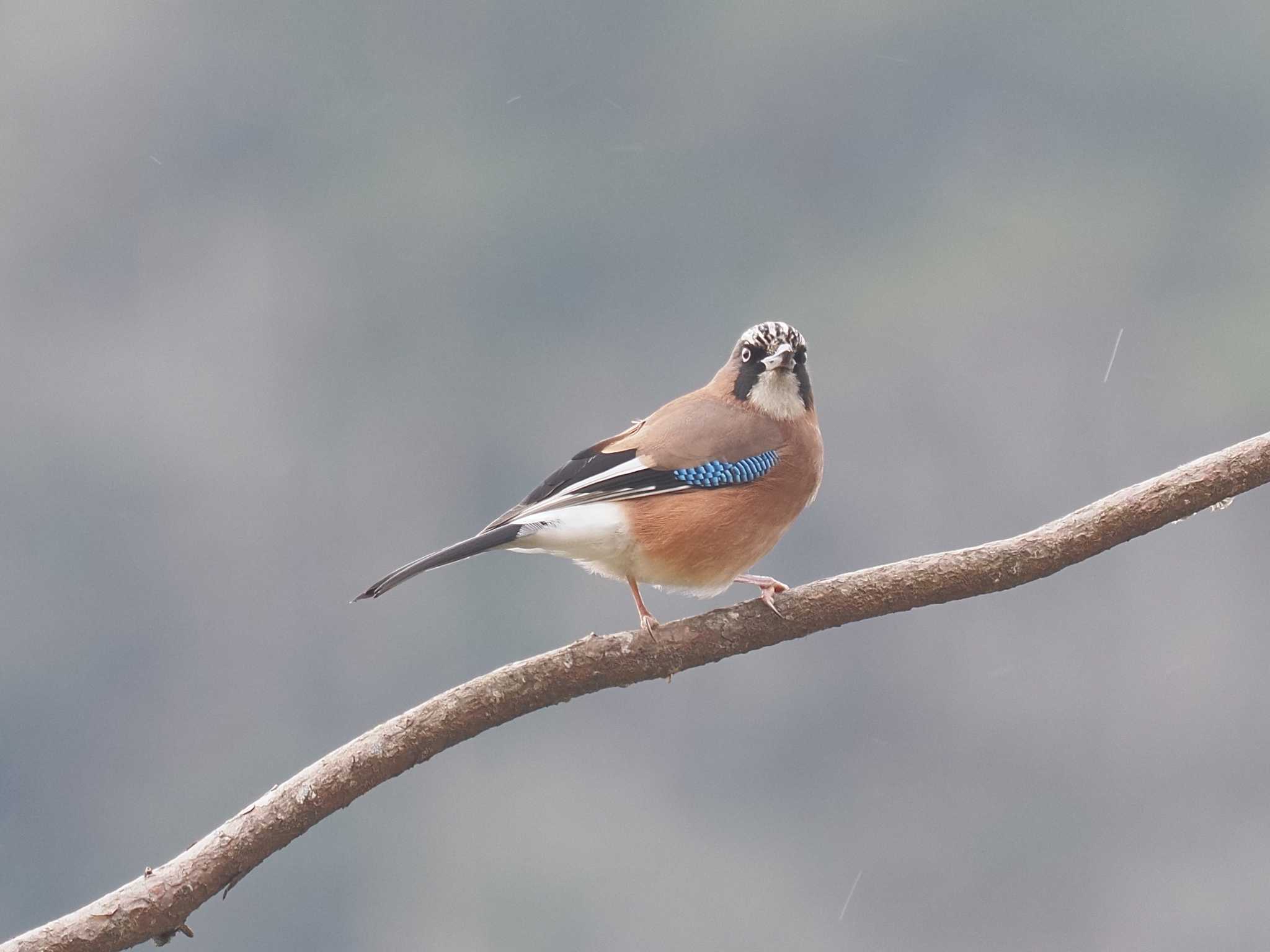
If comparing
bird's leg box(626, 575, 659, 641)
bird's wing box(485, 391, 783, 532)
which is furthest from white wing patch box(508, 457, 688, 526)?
bird's leg box(626, 575, 659, 641)

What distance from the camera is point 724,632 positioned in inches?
135

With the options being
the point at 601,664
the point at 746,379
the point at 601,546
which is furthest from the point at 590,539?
the point at 746,379

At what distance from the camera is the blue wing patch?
3.74 meters

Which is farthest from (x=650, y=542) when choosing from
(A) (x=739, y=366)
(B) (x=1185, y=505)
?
(B) (x=1185, y=505)

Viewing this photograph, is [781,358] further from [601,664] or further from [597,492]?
[601,664]

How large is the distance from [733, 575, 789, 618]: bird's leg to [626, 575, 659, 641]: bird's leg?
281 millimetres

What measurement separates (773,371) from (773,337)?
135 millimetres

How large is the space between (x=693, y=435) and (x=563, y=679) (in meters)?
0.89

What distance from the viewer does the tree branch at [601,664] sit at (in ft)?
9.80

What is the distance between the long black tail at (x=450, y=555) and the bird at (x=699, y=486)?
0.11 m

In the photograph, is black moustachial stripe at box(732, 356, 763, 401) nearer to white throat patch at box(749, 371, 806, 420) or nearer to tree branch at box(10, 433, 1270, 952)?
white throat patch at box(749, 371, 806, 420)

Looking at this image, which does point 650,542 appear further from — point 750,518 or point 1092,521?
point 1092,521

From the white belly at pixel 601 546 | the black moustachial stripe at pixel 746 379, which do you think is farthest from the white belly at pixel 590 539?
the black moustachial stripe at pixel 746 379

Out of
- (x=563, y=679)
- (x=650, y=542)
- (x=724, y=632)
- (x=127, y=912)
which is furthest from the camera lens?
(x=650, y=542)
